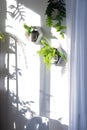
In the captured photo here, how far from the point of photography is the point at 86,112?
6.28ft

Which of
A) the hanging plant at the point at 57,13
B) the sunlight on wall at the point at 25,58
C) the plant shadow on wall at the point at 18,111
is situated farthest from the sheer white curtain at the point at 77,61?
the plant shadow on wall at the point at 18,111

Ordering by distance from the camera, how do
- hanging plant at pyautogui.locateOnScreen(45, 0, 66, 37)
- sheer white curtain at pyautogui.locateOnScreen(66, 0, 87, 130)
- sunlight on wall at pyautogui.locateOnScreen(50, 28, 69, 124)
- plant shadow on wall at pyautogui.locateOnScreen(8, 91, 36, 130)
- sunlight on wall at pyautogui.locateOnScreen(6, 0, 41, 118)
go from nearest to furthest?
sheer white curtain at pyautogui.locateOnScreen(66, 0, 87, 130) → hanging plant at pyautogui.locateOnScreen(45, 0, 66, 37) → sunlight on wall at pyautogui.locateOnScreen(50, 28, 69, 124) → sunlight on wall at pyautogui.locateOnScreen(6, 0, 41, 118) → plant shadow on wall at pyautogui.locateOnScreen(8, 91, 36, 130)

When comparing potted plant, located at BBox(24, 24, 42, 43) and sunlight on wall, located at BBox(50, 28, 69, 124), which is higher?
potted plant, located at BBox(24, 24, 42, 43)

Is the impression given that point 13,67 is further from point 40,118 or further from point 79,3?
point 79,3

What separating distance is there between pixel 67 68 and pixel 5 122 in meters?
0.97

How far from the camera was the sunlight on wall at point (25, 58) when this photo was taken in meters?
2.28

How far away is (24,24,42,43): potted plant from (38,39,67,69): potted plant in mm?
65

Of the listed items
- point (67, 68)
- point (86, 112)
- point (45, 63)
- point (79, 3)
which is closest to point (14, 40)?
point (45, 63)

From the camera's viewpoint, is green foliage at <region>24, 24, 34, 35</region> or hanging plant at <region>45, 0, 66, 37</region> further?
green foliage at <region>24, 24, 34, 35</region>

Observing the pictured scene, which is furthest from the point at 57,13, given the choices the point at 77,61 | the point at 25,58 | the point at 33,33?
the point at 25,58

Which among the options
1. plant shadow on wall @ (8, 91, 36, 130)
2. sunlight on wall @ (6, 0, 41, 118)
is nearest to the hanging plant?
sunlight on wall @ (6, 0, 41, 118)

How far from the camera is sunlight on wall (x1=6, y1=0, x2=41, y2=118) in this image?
2.28m

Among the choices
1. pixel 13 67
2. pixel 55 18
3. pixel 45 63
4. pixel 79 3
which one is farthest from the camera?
pixel 13 67

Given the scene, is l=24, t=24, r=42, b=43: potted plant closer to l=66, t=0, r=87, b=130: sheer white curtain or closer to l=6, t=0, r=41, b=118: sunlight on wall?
l=6, t=0, r=41, b=118: sunlight on wall
